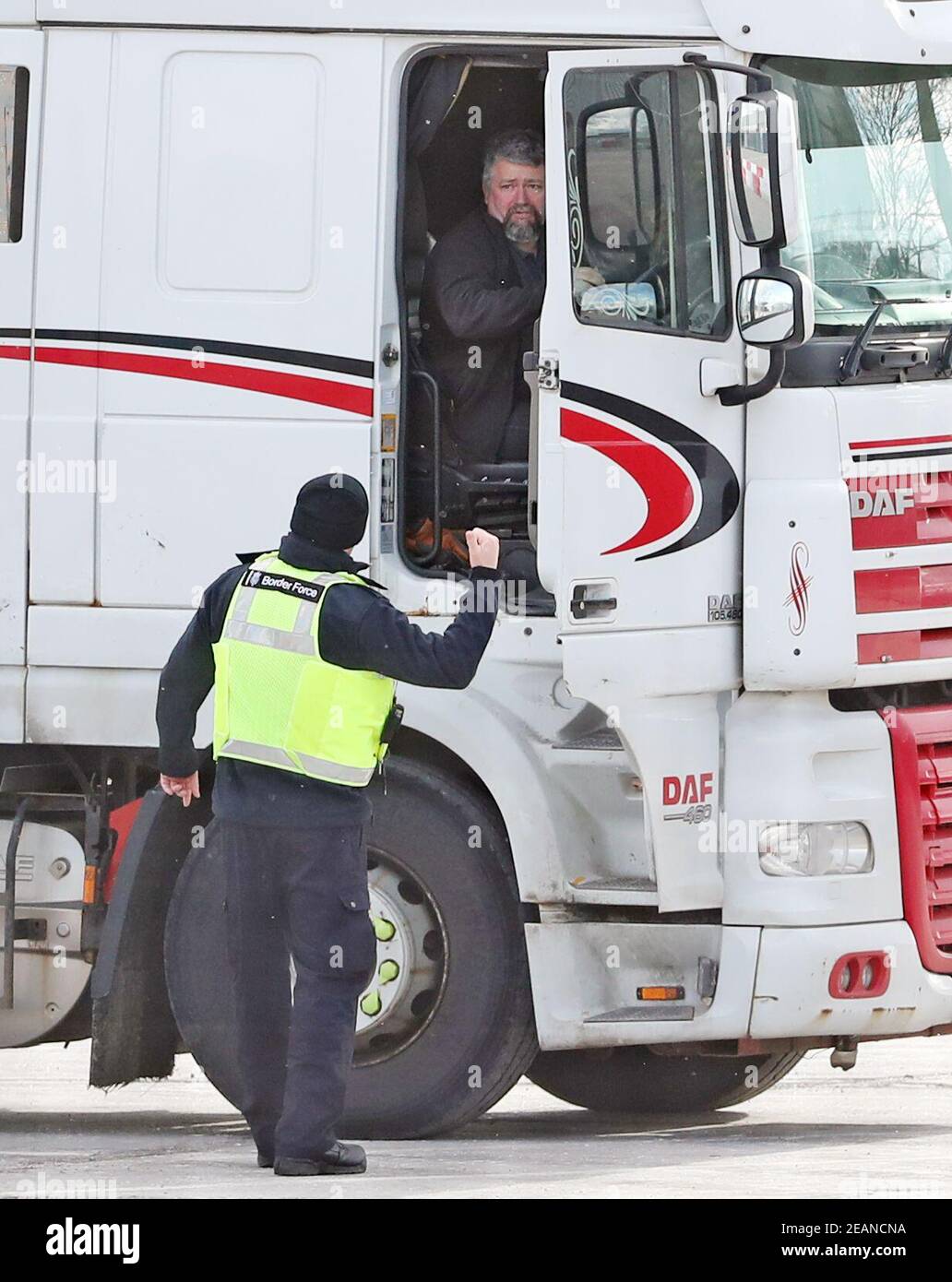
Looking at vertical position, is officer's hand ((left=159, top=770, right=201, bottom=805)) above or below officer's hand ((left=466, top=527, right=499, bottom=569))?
below

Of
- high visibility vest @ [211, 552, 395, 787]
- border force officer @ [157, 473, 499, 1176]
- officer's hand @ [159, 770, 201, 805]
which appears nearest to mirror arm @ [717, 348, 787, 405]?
border force officer @ [157, 473, 499, 1176]

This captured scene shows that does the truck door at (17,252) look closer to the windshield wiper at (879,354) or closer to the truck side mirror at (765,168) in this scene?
the truck side mirror at (765,168)

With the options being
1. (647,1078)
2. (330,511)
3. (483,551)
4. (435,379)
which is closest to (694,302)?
(435,379)

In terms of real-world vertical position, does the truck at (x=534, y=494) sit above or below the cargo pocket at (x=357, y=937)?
above

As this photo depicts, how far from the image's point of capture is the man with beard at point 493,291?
277 inches

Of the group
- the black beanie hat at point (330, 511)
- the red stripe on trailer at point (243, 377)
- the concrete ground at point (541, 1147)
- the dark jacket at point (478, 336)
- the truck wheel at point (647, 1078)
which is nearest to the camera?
the concrete ground at point (541, 1147)

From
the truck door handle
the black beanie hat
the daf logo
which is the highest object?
the daf logo

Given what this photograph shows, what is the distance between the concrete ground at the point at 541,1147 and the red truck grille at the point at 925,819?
0.60m

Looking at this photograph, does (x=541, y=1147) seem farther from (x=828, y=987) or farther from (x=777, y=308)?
(x=777, y=308)

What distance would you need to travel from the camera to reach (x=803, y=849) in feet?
21.7

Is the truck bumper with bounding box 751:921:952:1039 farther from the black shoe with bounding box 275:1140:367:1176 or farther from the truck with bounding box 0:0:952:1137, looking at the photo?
the black shoe with bounding box 275:1140:367:1176

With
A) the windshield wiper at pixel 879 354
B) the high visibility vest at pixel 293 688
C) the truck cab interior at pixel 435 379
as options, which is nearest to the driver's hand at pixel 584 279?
the truck cab interior at pixel 435 379

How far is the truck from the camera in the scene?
21.5 feet

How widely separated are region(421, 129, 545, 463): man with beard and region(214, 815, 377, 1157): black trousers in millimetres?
Result: 1359
